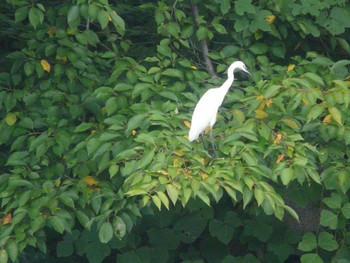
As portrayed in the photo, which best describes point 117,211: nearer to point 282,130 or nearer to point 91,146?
point 91,146

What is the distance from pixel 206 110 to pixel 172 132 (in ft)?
0.57

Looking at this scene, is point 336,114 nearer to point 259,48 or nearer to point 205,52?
point 259,48

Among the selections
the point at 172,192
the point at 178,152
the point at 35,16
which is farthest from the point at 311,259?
the point at 35,16

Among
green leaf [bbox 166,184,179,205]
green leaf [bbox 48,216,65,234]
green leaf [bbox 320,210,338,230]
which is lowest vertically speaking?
green leaf [bbox 320,210,338,230]

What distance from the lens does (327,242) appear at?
4.07 meters

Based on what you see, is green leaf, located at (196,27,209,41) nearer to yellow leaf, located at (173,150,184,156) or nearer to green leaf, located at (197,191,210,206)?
yellow leaf, located at (173,150,184,156)

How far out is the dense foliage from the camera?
3404 mm

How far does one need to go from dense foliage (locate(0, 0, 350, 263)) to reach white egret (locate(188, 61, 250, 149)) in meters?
0.05

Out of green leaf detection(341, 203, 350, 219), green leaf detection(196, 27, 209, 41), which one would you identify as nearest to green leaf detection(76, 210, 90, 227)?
green leaf detection(196, 27, 209, 41)

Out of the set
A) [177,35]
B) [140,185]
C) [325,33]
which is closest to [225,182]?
[140,185]

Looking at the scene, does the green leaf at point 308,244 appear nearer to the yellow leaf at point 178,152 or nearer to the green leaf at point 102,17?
the yellow leaf at point 178,152

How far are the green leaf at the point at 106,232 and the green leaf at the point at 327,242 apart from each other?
988 millimetres

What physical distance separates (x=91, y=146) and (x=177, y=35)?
0.72 meters

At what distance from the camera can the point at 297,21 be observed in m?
4.26
